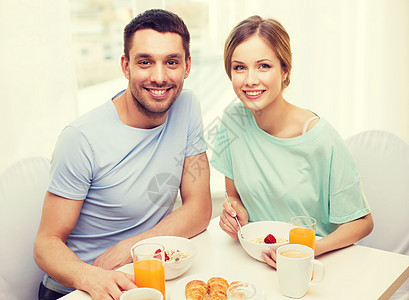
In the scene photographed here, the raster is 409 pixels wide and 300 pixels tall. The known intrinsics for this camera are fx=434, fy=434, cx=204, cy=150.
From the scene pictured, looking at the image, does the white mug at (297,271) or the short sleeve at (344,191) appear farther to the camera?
the short sleeve at (344,191)

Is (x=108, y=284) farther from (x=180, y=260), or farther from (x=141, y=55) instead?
(x=141, y=55)

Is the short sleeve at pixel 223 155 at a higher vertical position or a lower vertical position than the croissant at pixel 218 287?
higher

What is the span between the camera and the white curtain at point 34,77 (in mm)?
2045

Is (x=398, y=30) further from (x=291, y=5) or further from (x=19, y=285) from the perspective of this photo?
(x=19, y=285)

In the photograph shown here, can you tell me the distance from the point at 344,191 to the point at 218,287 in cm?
58

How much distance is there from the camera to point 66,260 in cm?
122

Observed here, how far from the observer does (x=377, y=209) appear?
1.59 meters

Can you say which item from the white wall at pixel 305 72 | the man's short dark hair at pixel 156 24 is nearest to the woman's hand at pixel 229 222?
the man's short dark hair at pixel 156 24

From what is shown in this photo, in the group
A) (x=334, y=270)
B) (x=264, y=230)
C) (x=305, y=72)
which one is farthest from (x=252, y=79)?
(x=305, y=72)

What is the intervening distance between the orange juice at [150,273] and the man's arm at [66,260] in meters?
0.05

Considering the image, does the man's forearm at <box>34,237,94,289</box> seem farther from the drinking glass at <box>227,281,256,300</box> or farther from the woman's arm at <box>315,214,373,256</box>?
the woman's arm at <box>315,214,373,256</box>

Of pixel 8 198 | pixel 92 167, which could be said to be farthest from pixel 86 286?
pixel 8 198

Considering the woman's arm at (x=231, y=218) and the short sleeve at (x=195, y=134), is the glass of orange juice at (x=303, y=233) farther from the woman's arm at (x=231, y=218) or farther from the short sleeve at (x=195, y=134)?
the short sleeve at (x=195, y=134)

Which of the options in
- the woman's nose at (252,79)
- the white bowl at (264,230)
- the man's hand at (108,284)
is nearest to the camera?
the man's hand at (108,284)
